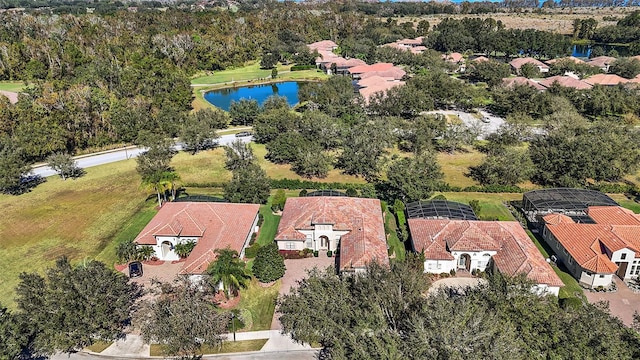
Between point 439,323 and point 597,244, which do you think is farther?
point 597,244

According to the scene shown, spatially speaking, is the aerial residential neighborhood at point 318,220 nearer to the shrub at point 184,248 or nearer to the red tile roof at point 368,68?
the shrub at point 184,248

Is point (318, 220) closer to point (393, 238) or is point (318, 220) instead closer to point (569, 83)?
point (393, 238)

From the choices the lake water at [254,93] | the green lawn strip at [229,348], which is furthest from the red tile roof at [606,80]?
the green lawn strip at [229,348]

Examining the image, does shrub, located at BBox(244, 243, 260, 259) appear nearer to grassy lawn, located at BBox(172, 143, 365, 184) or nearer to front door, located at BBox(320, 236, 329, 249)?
front door, located at BBox(320, 236, 329, 249)

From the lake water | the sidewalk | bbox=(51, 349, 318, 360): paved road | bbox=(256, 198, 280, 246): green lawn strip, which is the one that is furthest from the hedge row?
the lake water

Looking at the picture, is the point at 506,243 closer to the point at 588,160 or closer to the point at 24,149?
the point at 588,160

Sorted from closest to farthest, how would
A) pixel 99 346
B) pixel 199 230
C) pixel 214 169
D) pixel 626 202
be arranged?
pixel 99 346 → pixel 199 230 → pixel 626 202 → pixel 214 169

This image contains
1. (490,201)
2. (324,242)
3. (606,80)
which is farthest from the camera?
(606,80)

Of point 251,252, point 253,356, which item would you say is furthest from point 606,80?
point 253,356
